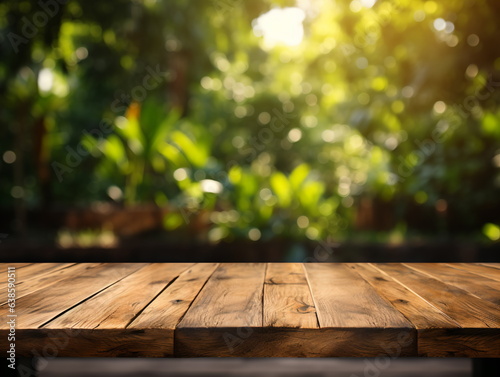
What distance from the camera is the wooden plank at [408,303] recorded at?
0.85m

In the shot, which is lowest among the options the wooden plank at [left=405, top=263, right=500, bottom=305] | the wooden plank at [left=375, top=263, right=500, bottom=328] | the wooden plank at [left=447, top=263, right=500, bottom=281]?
the wooden plank at [left=447, top=263, right=500, bottom=281]

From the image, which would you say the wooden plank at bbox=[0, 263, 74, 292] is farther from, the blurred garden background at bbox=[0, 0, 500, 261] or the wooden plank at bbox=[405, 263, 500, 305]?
the blurred garden background at bbox=[0, 0, 500, 261]

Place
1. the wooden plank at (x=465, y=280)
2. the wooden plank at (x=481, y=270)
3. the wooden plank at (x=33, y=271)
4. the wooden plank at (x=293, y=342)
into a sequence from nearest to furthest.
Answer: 1. the wooden plank at (x=293, y=342)
2. the wooden plank at (x=465, y=280)
3. the wooden plank at (x=33, y=271)
4. the wooden plank at (x=481, y=270)

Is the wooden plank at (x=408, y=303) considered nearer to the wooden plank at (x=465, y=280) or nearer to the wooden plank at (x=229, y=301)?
the wooden plank at (x=465, y=280)

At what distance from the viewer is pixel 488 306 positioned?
3.20 ft

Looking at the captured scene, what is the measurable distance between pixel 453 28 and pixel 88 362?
287 cm

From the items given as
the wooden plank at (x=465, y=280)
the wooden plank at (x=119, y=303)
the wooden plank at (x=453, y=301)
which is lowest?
the wooden plank at (x=465, y=280)

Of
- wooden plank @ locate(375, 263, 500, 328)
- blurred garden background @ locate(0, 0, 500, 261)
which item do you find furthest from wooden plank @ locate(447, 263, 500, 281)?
blurred garden background @ locate(0, 0, 500, 261)

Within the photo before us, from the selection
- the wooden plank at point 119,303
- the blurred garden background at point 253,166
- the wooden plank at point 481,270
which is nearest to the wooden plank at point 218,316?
the wooden plank at point 119,303

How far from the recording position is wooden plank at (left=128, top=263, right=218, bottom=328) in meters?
0.85

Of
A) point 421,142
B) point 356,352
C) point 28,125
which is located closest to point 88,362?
point 356,352

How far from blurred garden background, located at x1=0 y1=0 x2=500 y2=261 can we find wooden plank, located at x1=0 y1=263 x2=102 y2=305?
1707 millimetres

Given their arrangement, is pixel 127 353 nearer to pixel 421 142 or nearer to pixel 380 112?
pixel 380 112

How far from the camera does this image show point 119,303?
1.00 metres
